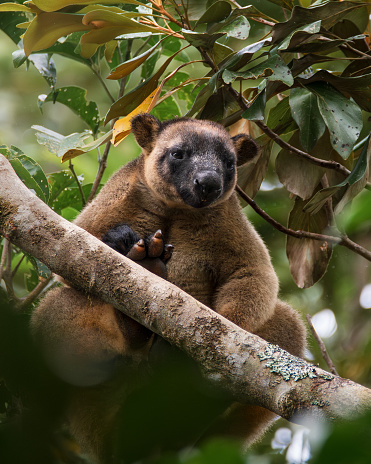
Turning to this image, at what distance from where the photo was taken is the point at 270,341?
3846mm

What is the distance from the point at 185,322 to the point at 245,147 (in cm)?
208

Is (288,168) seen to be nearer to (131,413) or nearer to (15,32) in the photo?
(15,32)

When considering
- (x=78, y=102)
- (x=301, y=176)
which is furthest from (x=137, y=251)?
(x=78, y=102)

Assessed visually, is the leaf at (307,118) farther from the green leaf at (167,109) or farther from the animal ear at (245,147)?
the green leaf at (167,109)

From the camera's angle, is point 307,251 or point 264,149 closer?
point 307,251

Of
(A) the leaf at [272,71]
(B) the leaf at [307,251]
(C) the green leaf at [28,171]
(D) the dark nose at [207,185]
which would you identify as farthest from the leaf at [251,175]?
(C) the green leaf at [28,171]

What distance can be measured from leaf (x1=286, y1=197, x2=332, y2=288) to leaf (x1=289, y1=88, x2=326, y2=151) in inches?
34.4

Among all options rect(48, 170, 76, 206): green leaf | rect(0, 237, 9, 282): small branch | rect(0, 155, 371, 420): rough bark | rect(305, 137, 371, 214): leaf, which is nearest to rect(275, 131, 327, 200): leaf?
rect(305, 137, 371, 214): leaf

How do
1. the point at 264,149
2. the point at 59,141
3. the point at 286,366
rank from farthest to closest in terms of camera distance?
the point at 264,149, the point at 59,141, the point at 286,366

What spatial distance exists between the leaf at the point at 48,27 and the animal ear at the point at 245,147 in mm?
1426

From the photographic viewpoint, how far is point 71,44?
182 inches

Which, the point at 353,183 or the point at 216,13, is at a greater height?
the point at 216,13

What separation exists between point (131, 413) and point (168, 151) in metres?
3.22

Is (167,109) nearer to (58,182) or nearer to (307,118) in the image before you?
(58,182)
